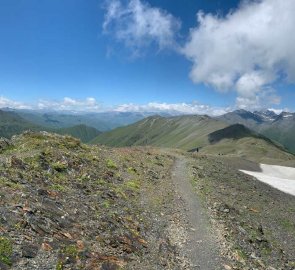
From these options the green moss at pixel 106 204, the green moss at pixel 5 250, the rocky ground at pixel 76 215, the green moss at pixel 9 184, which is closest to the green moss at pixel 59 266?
the rocky ground at pixel 76 215

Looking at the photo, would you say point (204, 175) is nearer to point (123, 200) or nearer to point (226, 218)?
point (226, 218)

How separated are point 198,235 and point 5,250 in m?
16.2

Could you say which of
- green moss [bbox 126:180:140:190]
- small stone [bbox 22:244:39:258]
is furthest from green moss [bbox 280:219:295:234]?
small stone [bbox 22:244:39:258]

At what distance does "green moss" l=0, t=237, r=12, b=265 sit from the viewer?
16.9m

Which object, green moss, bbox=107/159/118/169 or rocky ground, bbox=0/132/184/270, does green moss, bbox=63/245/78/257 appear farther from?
green moss, bbox=107/159/118/169

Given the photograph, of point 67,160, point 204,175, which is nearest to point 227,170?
point 204,175

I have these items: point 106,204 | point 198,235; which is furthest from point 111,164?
point 198,235

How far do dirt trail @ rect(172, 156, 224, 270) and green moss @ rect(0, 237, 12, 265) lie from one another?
38.7ft

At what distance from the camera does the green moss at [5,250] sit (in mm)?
16875

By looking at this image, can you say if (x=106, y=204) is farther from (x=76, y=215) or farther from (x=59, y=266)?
(x=59, y=266)

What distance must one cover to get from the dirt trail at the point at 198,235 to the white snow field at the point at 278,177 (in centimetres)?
3237

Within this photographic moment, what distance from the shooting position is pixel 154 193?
39594 mm

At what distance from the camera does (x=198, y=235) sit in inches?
1144

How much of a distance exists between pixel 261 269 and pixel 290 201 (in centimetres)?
3659
